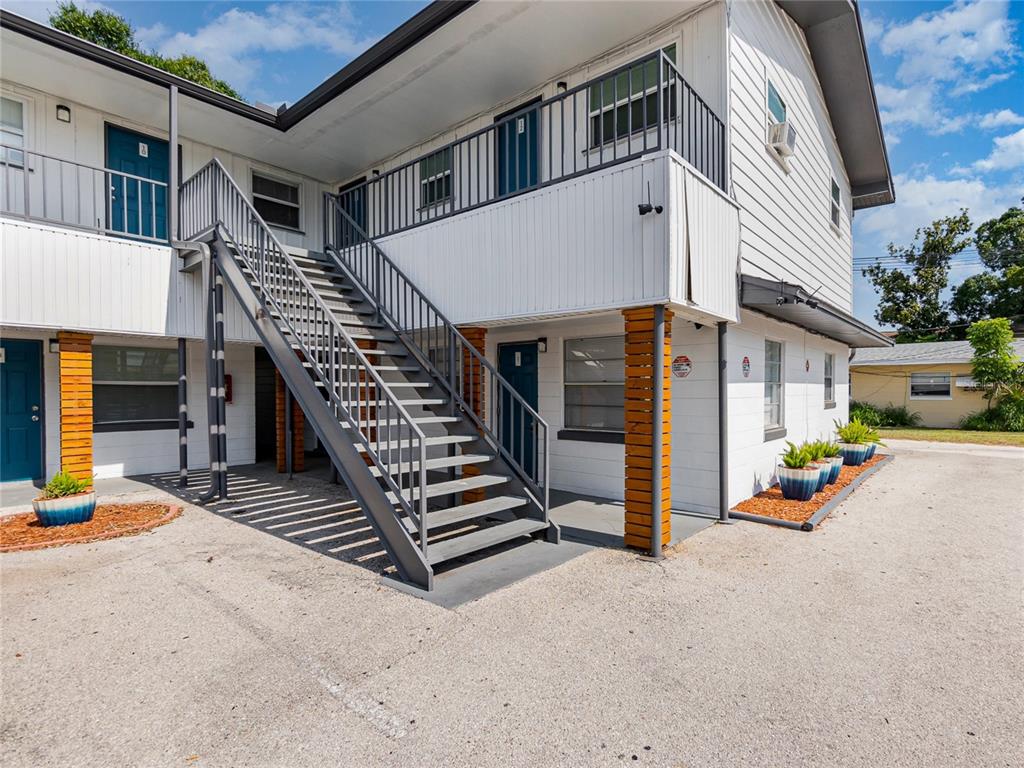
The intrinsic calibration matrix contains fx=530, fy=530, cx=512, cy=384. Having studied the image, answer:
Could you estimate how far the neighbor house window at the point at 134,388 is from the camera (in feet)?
27.8

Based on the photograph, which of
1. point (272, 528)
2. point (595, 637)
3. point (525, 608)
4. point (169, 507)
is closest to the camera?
point (595, 637)

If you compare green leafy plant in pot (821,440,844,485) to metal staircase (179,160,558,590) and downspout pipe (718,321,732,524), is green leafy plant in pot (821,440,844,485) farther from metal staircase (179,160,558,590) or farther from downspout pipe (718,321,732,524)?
metal staircase (179,160,558,590)

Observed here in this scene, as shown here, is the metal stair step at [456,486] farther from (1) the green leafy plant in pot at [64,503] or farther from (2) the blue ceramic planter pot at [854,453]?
(2) the blue ceramic planter pot at [854,453]

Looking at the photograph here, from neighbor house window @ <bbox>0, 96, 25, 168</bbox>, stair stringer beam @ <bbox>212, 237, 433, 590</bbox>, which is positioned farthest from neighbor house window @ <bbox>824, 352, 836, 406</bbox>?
neighbor house window @ <bbox>0, 96, 25, 168</bbox>

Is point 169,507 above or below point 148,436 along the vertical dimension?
below

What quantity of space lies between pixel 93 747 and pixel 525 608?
2.42 m

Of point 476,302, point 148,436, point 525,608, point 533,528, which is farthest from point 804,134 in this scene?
point 148,436

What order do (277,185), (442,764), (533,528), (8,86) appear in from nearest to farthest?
(442,764) < (533,528) < (8,86) < (277,185)

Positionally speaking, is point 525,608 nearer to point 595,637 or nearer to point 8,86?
point 595,637

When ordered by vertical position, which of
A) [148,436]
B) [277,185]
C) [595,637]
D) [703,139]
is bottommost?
[595,637]

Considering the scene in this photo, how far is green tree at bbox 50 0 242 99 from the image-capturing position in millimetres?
19516

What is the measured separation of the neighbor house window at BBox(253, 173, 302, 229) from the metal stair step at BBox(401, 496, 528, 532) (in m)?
8.25

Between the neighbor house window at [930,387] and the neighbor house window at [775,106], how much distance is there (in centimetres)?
1647

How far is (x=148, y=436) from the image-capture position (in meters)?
8.88
